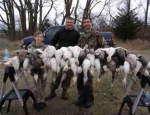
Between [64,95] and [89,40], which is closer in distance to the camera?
[89,40]

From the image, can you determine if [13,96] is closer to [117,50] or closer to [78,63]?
[78,63]

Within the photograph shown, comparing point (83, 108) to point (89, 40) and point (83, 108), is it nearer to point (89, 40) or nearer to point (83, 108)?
point (83, 108)

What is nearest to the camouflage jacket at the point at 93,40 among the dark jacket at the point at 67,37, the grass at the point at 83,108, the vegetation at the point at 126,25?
the dark jacket at the point at 67,37

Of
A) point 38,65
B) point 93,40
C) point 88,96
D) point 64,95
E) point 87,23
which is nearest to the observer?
point 38,65

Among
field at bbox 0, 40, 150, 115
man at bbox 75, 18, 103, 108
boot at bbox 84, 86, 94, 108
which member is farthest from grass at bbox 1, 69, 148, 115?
man at bbox 75, 18, 103, 108

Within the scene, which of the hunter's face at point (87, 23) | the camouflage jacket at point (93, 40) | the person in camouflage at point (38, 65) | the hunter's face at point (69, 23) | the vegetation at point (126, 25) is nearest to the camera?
the person in camouflage at point (38, 65)

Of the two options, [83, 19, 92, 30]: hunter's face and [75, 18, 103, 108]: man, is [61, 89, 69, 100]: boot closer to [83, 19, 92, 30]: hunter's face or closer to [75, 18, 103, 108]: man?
[75, 18, 103, 108]: man

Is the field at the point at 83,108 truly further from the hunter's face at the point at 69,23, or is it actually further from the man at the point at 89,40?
the hunter's face at the point at 69,23

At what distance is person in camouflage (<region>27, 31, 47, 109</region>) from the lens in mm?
3888

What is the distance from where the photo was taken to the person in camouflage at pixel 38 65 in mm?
3888

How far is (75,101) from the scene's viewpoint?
545cm

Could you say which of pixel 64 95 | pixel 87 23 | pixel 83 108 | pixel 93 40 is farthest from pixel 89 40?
pixel 64 95

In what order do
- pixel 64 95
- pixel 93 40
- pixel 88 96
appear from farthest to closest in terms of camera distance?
pixel 64 95, pixel 88 96, pixel 93 40

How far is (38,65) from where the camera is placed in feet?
12.6
